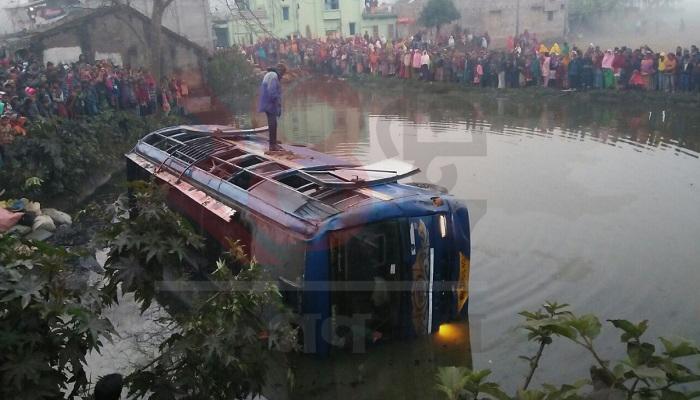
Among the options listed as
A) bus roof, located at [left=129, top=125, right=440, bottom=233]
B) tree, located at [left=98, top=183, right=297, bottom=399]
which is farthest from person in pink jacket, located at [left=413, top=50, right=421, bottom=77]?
tree, located at [left=98, top=183, right=297, bottom=399]

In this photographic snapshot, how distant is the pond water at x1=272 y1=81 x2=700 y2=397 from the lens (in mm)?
7773

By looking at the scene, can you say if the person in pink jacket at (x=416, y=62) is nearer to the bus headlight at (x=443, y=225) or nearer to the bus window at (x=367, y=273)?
the bus headlight at (x=443, y=225)

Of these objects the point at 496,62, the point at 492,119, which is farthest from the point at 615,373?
the point at 496,62

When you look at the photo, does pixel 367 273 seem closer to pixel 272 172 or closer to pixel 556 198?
pixel 272 172

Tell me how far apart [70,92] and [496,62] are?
50.7 ft

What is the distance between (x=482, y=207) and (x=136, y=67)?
51.7 feet

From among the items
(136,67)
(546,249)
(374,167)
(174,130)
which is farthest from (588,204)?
(136,67)

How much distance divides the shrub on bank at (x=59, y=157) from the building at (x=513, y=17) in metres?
26.8

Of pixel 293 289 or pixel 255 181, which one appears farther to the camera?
pixel 255 181

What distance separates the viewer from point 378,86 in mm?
27938

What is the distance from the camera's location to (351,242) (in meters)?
6.39

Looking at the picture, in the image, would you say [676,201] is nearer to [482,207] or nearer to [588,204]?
[588,204]

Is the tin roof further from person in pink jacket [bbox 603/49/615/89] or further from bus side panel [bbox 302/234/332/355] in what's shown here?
person in pink jacket [bbox 603/49/615/89]

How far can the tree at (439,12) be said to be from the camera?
1430 inches
